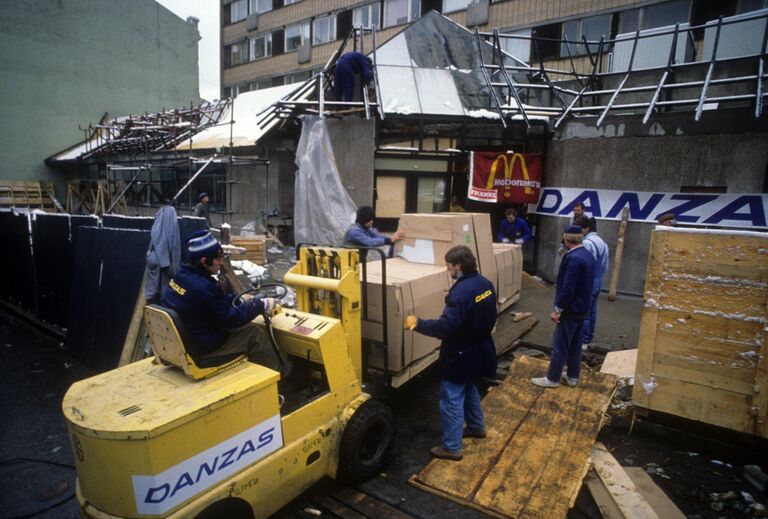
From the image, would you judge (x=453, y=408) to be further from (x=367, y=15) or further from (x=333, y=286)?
(x=367, y=15)

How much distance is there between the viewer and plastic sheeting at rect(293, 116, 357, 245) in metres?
9.92

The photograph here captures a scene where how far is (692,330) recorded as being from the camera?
4.35 meters

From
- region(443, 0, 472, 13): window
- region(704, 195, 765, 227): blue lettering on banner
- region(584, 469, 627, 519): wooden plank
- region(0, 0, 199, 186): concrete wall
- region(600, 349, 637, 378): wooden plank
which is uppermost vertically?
region(443, 0, 472, 13): window

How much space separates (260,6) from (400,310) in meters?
33.4

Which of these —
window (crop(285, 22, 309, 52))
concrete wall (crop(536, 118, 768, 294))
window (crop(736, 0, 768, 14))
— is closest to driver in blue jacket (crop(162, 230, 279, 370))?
concrete wall (crop(536, 118, 768, 294))

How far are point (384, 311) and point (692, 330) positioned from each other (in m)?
3.11

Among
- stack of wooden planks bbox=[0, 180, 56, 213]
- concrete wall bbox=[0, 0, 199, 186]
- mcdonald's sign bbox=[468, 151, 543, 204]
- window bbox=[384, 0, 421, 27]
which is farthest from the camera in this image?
window bbox=[384, 0, 421, 27]

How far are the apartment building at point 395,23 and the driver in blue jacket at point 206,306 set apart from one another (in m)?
9.77

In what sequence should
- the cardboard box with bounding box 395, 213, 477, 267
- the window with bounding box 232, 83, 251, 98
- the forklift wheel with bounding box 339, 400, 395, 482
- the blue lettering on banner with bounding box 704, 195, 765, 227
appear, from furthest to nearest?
1. the window with bounding box 232, 83, 251, 98
2. the blue lettering on banner with bounding box 704, 195, 765, 227
3. the cardboard box with bounding box 395, 213, 477, 267
4. the forklift wheel with bounding box 339, 400, 395, 482

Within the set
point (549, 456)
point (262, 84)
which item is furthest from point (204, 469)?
point (262, 84)

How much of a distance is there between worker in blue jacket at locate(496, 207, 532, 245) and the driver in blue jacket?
7.28m

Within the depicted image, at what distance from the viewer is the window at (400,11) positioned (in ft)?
74.8

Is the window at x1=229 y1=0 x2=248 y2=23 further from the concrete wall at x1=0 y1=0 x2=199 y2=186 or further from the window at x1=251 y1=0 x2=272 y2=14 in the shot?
the concrete wall at x1=0 y1=0 x2=199 y2=186

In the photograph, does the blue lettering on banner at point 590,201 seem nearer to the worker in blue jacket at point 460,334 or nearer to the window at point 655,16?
the worker in blue jacket at point 460,334
